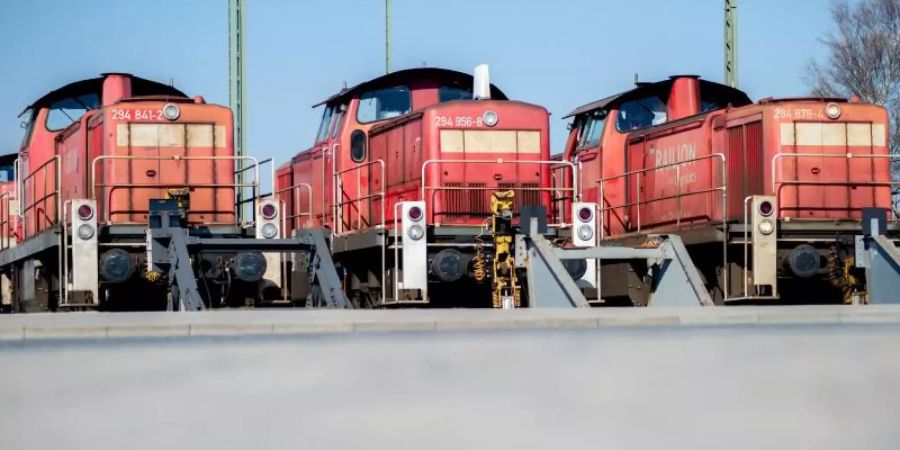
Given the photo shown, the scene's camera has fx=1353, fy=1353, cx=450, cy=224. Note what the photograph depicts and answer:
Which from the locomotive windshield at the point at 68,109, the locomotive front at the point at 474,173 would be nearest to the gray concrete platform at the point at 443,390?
the locomotive front at the point at 474,173

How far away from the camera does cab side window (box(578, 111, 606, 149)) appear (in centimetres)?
1911

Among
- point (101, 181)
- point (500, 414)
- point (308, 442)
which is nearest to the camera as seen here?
point (308, 442)

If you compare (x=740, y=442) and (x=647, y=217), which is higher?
(x=647, y=217)

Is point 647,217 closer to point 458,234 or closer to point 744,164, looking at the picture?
point 744,164

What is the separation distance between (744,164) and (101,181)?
310 inches

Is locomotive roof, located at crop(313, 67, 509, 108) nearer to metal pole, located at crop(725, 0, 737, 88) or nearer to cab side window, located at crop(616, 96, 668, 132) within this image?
cab side window, located at crop(616, 96, 668, 132)

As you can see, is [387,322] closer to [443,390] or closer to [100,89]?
[443,390]

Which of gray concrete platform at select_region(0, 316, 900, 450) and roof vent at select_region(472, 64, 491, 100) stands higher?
roof vent at select_region(472, 64, 491, 100)

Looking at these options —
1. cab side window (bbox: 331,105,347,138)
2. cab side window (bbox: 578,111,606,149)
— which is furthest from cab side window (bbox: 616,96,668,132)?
cab side window (bbox: 331,105,347,138)

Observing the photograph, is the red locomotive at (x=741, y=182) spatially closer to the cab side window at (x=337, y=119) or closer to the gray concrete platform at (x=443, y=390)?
the cab side window at (x=337, y=119)

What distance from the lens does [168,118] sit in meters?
16.5

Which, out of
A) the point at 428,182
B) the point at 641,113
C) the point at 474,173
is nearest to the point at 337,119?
the point at 428,182

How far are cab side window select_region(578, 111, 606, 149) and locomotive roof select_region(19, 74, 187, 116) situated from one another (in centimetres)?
569

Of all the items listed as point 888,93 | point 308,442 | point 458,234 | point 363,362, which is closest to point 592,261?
point 458,234
